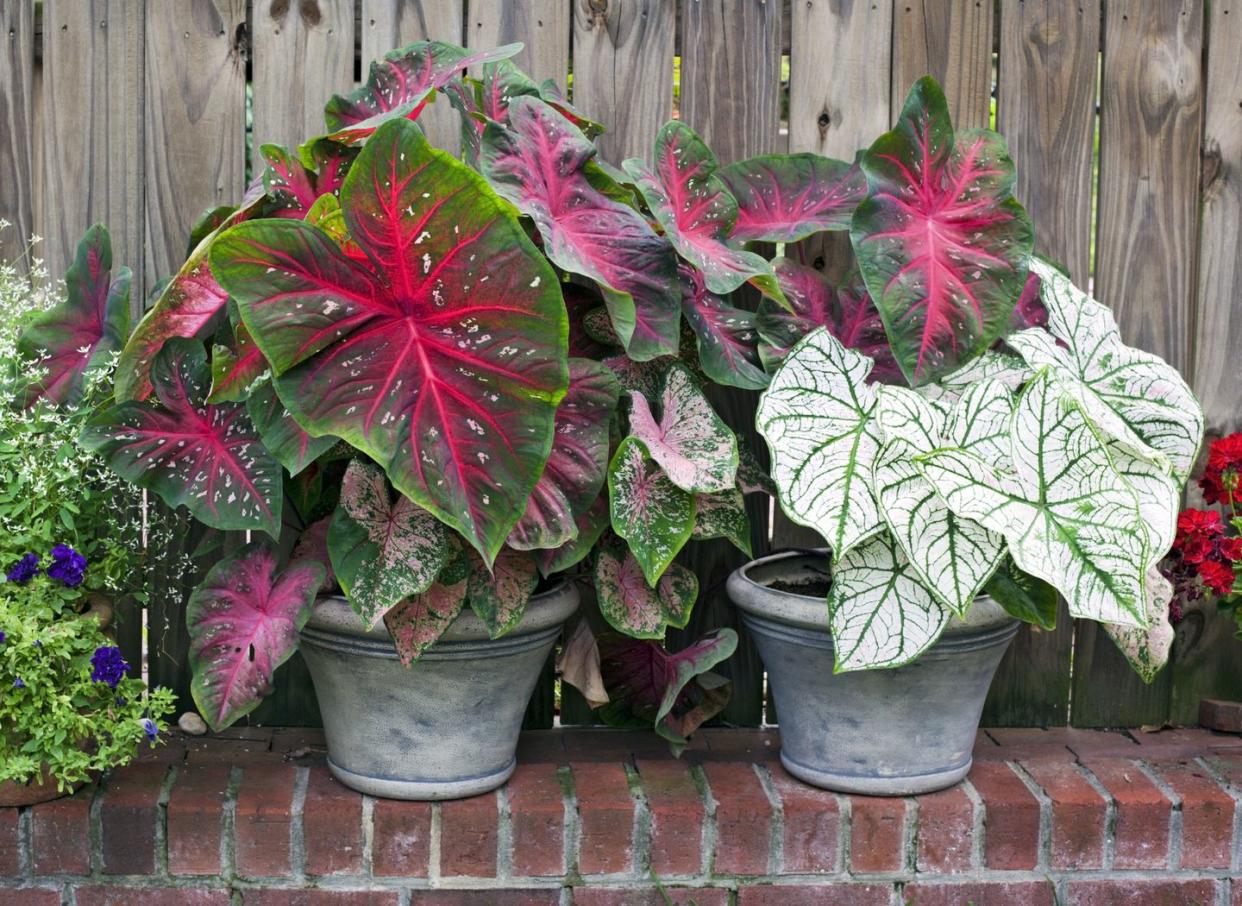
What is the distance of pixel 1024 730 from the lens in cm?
236

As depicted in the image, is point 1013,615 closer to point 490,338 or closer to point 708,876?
point 708,876

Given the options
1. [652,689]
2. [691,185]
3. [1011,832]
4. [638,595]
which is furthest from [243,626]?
[1011,832]

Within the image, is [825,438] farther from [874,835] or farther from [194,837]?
[194,837]

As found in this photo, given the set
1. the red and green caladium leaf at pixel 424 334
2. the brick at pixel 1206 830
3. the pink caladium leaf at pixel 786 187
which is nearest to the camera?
the red and green caladium leaf at pixel 424 334

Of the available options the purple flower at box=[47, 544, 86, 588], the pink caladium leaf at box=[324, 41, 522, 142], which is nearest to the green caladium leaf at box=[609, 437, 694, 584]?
the pink caladium leaf at box=[324, 41, 522, 142]

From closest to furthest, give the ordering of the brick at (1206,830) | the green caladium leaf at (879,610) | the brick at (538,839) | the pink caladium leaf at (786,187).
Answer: the green caladium leaf at (879,610)
the brick at (538,839)
the brick at (1206,830)
the pink caladium leaf at (786,187)

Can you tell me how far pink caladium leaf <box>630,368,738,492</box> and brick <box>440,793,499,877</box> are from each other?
1.93 feet

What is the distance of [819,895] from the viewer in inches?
76.2

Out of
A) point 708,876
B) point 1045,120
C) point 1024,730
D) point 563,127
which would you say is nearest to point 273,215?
point 563,127

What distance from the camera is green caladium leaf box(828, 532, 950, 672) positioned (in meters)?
1.79

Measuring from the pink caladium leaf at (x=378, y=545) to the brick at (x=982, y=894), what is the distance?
2.89ft

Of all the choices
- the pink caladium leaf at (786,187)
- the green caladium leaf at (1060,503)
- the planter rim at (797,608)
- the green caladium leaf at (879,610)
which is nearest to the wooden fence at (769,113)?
the pink caladium leaf at (786,187)

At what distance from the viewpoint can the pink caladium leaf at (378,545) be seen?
1.72 metres

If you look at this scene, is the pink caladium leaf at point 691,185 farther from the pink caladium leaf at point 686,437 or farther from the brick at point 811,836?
the brick at point 811,836
